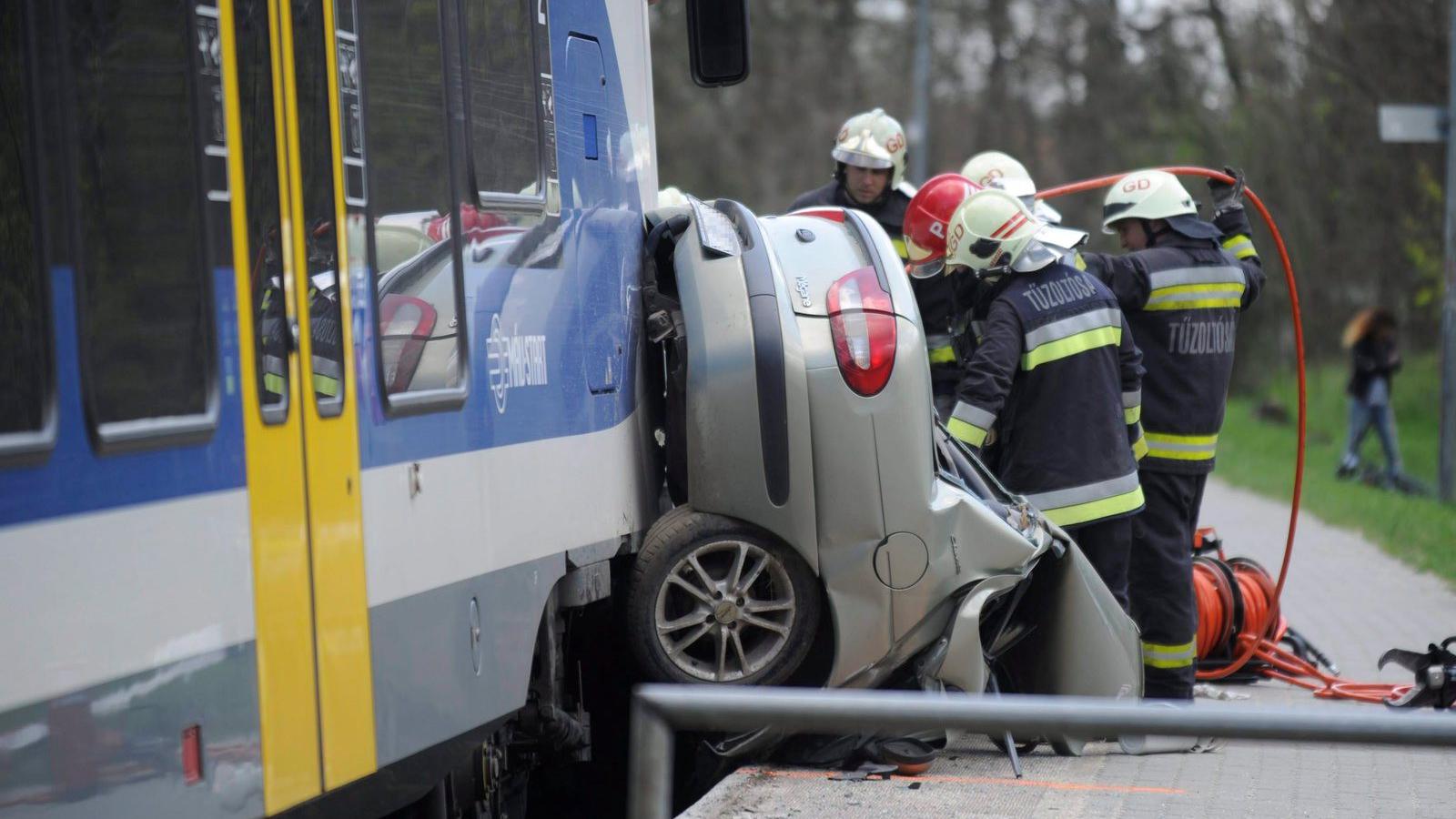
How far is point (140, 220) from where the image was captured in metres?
3.10

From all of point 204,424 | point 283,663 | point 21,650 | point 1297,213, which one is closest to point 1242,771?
point 283,663

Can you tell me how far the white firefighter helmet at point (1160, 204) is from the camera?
707 centimetres

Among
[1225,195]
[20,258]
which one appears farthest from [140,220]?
[1225,195]

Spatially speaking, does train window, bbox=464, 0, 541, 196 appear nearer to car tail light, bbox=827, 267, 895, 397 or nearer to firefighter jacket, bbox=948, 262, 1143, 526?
car tail light, bbox=827, 267, 895, 397

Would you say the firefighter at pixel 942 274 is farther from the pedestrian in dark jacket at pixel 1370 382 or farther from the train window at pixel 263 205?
the pedestrian in dark jacket at pixel 1370 382

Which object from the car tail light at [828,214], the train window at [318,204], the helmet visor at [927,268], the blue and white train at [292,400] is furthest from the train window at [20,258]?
the helmet visor at [927,268]

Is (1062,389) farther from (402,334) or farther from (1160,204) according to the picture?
(402,334)

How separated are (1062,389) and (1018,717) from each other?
3915 mm

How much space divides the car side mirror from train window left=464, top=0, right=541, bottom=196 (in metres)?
1.19

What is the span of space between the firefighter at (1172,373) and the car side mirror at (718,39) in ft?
5.72

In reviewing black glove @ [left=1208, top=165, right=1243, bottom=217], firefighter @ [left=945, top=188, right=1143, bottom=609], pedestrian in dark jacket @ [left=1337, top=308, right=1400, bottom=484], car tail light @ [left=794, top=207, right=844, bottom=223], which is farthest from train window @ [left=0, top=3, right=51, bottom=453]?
pedestrian in dark jacket @ [left=1337, top=308, right=1400, bottom=484]

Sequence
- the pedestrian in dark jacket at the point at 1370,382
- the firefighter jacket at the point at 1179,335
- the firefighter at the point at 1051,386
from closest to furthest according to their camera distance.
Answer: the firefighter at the point at 1051,386 → the firefighter jacket at the point at 1179,335 → the pedestrian in dark jacket at the point at 1370,382

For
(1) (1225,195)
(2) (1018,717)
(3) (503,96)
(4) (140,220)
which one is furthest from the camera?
(1) (1225,195)

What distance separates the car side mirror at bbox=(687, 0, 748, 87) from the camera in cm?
585
